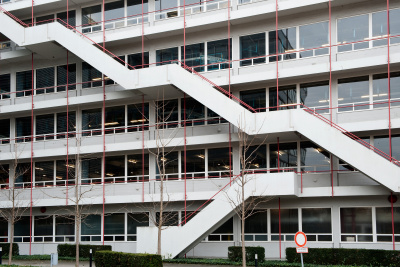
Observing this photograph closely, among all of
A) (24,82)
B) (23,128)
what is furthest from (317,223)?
(24,82)

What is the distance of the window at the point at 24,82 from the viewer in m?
35.9

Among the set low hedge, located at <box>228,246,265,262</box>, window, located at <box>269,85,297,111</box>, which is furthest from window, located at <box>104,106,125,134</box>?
low hedge, located at <box>228,246,265,262</box>

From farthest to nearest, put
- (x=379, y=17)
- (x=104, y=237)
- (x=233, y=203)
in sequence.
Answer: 1. (x=104, y=237)
2. (x=379, y=17)
3. (x=233, y=203)

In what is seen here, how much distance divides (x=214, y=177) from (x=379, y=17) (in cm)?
1160

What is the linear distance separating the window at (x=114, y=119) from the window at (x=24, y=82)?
6183 millimetres

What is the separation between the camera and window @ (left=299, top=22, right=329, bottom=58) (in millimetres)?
28344

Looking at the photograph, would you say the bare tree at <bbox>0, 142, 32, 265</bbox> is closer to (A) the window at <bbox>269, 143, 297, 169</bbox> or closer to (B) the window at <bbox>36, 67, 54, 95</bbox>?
(B) the window at <bbox>36, 67, 54, 95</bbox>

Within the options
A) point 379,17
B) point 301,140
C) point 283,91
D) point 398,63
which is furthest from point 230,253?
point 379,17

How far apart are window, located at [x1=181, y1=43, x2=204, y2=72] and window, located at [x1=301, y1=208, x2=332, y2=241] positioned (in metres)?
10.0

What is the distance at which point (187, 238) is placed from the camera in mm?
25734

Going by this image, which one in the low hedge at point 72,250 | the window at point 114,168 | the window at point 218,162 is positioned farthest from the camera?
the window at point 114,168

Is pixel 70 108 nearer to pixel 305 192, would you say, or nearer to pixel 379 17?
pixel 305 192

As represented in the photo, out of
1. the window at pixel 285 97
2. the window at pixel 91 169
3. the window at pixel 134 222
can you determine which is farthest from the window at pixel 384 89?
the window at pixel 91 169

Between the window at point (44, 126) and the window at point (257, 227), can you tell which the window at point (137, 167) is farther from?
the window at point (257, 227)
